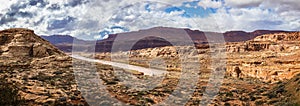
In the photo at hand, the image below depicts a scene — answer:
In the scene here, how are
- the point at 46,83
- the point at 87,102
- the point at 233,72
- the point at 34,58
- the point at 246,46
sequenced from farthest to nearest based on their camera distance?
the point at 246,46 → the point at 233,72 → the point at 34,58 → the point at 46,83 → the point at 87,102

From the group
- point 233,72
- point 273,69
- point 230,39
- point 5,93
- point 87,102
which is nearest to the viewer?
point 5,93

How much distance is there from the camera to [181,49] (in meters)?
70.1

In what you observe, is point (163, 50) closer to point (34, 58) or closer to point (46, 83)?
point (34, 58)

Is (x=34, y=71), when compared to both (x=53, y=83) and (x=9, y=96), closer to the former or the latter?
(x=53, y=83)

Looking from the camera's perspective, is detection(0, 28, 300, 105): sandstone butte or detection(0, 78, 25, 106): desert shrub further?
detection(0, 28, 300, 105): sandstone butte

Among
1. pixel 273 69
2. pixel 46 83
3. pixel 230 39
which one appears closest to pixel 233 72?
pixel 273 69

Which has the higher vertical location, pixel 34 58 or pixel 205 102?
pixel 34 58

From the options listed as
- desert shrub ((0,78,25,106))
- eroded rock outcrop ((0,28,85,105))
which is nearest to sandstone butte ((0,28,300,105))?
eroded rock outcrop ((0,28,85,105))

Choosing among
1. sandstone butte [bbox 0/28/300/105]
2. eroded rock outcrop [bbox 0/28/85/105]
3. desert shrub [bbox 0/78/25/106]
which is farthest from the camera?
sandstone butte [bbox 0/28/300/105]

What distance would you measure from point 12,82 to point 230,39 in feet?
513

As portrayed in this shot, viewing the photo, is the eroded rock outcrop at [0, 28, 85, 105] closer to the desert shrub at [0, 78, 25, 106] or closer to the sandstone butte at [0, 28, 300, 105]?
the sandstone butte at [0, 28, 300, 105]

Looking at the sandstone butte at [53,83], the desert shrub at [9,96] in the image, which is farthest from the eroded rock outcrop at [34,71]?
the desert shrub at [9,96]

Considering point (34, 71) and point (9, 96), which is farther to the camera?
point (34, 71)

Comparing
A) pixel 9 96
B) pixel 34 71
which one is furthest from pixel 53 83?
pixel 9 96
